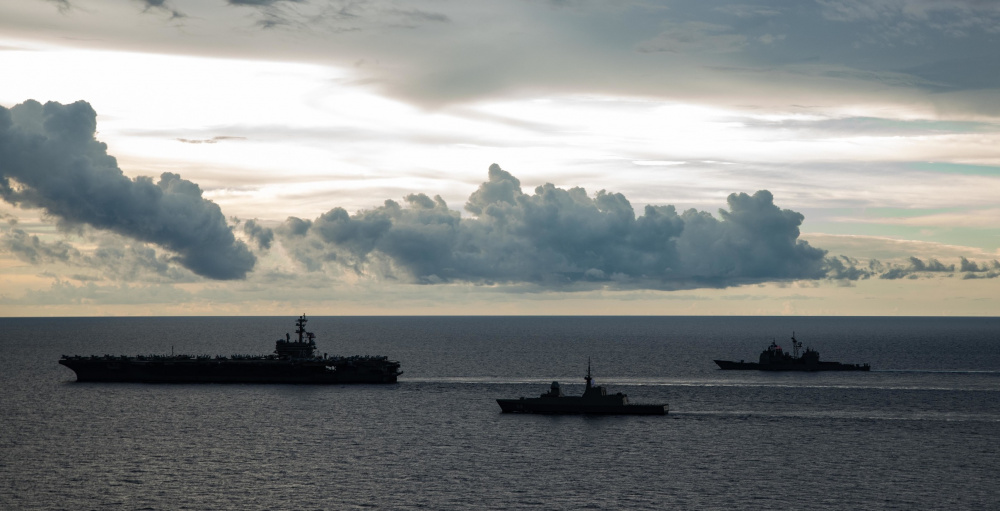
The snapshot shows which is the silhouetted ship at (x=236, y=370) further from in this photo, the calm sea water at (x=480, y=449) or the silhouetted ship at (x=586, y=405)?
the silhouetted ship at (x=586, y=405)

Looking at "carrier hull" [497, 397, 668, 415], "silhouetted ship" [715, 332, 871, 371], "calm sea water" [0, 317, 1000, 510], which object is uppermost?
"silhouetted ship" [715, 332, 871, 371]

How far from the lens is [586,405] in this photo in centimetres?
10725

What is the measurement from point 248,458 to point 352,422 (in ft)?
70.9

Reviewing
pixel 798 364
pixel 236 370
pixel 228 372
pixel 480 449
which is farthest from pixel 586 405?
pixel 798 364

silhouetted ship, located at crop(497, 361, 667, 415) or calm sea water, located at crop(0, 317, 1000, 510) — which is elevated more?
silhouetted ship, located at crop(497, 361, 667, 415)

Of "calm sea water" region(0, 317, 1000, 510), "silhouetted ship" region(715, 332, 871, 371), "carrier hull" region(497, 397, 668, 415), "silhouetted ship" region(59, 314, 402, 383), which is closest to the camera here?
"calm sea water" region(0, 317, 1000, 510)

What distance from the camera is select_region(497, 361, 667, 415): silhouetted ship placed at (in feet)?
349

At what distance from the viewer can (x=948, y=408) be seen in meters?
113

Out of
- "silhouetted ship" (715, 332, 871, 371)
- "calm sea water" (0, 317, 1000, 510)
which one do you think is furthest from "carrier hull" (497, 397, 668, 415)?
"silhouetted ship" (715, 332, 871, 371)

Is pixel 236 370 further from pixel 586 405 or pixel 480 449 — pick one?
pixel 480 449

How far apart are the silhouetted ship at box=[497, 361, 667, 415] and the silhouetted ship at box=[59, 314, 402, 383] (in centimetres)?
3841

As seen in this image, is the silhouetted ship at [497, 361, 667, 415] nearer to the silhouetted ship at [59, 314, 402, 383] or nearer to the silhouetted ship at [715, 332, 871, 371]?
the silhouetted ship at [59, 314, 402, 383]

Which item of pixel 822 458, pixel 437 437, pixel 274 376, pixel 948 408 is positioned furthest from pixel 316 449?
pixel 948 408

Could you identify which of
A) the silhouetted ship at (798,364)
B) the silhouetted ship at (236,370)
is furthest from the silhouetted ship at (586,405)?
the silhouetted ship at (798,364)
